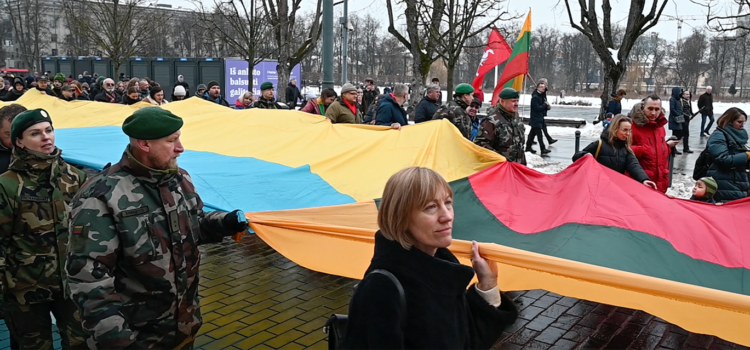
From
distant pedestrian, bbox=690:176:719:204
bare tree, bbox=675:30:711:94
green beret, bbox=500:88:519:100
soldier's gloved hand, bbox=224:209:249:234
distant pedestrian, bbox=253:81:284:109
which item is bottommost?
distant pedestrian, bbox=690:176:719:204

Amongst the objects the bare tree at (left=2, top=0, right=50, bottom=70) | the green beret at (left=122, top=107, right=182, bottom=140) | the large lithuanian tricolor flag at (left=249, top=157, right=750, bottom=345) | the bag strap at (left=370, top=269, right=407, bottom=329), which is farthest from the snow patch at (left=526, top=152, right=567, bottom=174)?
the bare tree at (left=2, top=0, right=50, bottom=70)

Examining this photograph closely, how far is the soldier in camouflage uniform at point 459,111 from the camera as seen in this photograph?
833cm

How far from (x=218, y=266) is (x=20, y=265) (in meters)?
3.60

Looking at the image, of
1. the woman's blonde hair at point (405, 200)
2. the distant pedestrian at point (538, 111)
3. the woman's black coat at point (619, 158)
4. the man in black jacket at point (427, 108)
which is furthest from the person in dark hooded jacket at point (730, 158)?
the distant pedestrian at point (538, 111)

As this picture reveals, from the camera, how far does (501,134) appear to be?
709cm

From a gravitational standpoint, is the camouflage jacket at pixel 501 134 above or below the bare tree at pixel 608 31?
below

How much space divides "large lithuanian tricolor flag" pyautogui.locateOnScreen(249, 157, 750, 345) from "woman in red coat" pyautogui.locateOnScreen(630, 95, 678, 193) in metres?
1.67

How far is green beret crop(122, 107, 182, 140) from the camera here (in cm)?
287

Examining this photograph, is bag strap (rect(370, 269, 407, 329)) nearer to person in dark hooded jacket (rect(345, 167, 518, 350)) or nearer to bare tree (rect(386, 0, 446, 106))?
person in dark hooded jacket (rect(345, 167, 518, 350))

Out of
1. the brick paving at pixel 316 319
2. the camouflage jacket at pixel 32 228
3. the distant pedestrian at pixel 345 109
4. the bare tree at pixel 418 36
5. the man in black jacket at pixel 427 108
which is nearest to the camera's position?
the camouflage jacket at pixel 32 228

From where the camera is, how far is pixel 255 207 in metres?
5.02

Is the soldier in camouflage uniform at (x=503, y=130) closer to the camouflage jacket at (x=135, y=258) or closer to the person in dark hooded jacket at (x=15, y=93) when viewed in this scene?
the camouflage jacket at (x=135, y=258)

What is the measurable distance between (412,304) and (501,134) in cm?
522

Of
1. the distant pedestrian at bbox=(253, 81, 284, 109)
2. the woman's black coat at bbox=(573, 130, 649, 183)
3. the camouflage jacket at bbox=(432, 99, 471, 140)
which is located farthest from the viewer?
the distant pedestrian at bbox=(253, 81, 284, 109)
